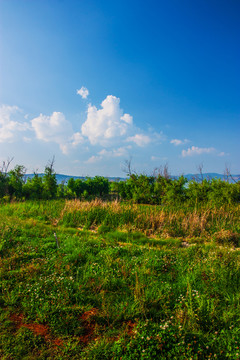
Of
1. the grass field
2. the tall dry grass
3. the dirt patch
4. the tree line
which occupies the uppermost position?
the tree line

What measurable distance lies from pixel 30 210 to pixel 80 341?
1059 centimetres

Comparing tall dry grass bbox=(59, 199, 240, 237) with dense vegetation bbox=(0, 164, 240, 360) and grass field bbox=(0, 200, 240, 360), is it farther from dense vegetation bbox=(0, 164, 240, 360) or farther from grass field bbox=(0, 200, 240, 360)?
grass field bbox=(0, 200, 240, 360)

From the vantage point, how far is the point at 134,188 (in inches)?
1053

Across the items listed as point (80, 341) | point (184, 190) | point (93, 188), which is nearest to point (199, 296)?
point (80, 341)

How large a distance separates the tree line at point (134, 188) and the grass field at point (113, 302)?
11161 millimetres

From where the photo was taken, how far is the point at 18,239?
6.51 metres

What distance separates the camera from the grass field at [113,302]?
2611 millimetres

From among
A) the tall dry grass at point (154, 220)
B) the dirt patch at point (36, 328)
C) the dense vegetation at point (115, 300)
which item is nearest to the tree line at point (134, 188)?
the tall dry grass at point (154, 220)

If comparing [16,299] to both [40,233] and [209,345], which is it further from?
[40,233]

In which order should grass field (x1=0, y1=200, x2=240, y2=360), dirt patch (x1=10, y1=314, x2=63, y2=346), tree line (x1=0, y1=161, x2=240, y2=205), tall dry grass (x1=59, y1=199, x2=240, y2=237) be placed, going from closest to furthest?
grass field (x1=0, y1=200, x2=240, y2=360), dirt patch (x1=10, y1=314, x2=63, y2=346), tall dry grass (x1=59, y1=199, x2=240, y2=237), tree line (x1=0, y1=161, x2=240, y2=205)

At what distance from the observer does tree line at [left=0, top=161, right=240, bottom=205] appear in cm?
1653

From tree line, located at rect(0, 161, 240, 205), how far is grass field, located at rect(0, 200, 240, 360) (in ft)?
36.6

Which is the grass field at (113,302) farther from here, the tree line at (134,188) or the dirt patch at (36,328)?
the tree line at (134,188)

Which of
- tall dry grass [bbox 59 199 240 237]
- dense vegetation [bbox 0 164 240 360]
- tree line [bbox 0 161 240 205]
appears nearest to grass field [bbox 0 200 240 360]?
dense vegetation [bbox 0 164 240 360]
